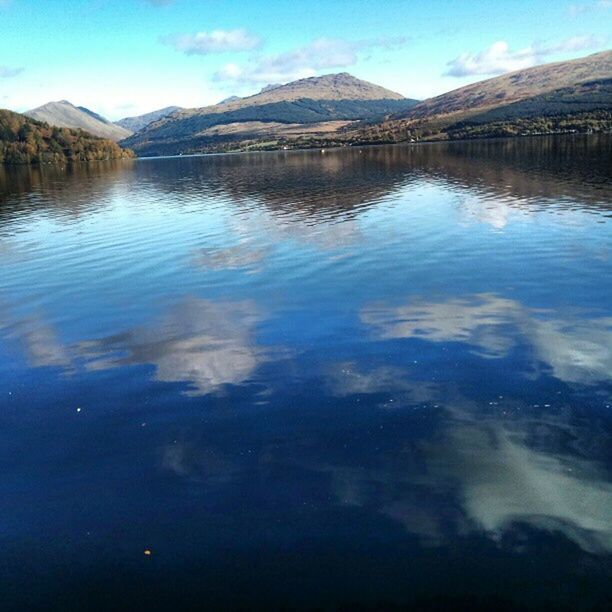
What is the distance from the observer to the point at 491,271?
105 ft

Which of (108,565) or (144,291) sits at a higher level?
(144,291)

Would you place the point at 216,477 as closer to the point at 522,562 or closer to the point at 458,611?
the point at 458,611

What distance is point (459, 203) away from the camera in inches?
2419

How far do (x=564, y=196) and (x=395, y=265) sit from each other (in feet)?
128

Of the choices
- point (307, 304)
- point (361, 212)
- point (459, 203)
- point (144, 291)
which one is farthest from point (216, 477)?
point (459, 203)

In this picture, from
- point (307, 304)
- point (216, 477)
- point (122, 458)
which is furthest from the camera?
point (307, 304)

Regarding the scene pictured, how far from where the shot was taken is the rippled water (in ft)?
35.6

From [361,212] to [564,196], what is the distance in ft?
85.5

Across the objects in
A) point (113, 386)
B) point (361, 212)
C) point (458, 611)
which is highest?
point (361, 212)

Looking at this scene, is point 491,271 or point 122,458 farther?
point 491,271

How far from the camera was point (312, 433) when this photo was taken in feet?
51.2

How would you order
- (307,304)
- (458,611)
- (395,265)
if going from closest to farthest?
1. (458,611)
2. (307,304)
3. (395,265)

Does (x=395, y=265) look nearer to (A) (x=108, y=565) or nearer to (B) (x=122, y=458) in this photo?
(B) (x=122, y=458)

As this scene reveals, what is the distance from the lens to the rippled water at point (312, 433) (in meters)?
10.9
